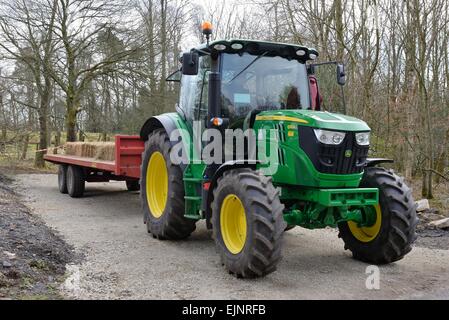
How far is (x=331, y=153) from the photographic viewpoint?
521cm

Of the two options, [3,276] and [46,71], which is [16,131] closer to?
[46,71]

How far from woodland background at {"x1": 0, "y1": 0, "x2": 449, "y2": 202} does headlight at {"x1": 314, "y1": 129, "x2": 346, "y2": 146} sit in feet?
20.0

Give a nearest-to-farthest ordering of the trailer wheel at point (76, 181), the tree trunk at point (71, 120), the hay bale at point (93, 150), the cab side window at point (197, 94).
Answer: the cab side window at point (197, 94) < the hay bale at point (93, 150) < the trailer wheel at point (76, 181) < the tree trunk at point (71, 120)

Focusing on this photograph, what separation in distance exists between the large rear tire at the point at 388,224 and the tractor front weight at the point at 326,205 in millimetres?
179

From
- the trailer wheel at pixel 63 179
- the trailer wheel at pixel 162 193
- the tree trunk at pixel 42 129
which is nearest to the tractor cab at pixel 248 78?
the trailer wheel at pixel 162 193

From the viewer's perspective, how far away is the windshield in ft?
19.9

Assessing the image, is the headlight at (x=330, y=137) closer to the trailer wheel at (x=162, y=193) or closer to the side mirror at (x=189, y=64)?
the side mirror at (x=189, y=64)

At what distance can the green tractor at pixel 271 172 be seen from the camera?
506 centimetres

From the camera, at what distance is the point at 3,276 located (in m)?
4.61

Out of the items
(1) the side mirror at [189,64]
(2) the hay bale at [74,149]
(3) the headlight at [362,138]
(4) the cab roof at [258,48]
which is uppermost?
Answer: (4) the cab roof at [258,48]

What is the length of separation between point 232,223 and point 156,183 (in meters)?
2.44

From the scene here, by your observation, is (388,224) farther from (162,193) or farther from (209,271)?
(162,193)

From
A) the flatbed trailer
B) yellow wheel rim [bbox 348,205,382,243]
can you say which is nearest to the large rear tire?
yellow wheel rim [bbox 348,205,382,243]

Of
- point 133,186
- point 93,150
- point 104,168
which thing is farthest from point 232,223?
point 133,186
